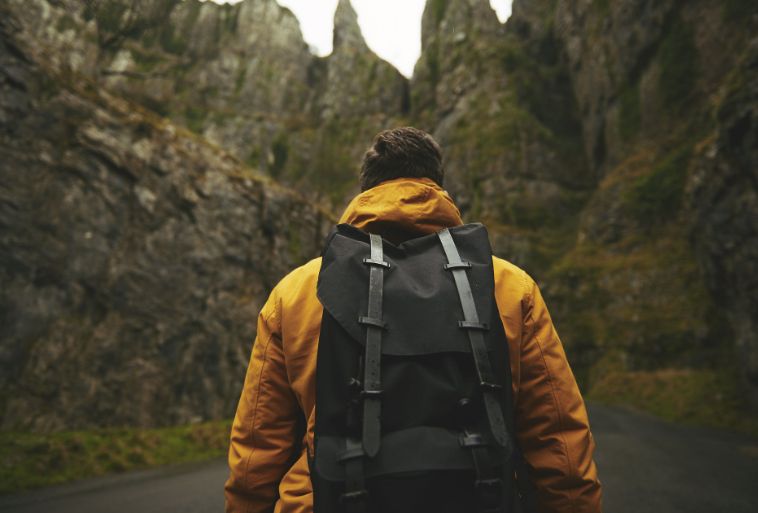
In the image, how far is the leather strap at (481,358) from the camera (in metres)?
1.50

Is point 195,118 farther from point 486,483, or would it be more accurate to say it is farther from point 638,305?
point 486,483

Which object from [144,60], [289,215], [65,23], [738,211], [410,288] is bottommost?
[410,288]

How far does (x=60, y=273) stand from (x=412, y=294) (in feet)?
47.3

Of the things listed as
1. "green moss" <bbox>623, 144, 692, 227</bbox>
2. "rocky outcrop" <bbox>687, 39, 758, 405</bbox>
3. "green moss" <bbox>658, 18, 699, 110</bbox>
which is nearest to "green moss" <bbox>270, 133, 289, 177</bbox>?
"green moss" <bbox>623, 144, 692, 227</bbox>

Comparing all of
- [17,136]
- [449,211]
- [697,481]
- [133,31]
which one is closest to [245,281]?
[17,136]

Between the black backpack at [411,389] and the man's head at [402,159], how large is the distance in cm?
57

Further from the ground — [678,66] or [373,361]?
[678,66]

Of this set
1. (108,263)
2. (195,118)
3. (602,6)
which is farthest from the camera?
(195,118)

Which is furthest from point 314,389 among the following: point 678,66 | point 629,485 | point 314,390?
point 678,66

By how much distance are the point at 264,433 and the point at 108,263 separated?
1434 centimetres

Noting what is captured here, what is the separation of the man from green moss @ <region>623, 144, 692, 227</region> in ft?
90.0

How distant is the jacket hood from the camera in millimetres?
1947

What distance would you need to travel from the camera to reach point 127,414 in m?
12.5

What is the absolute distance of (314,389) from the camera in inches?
70.2
